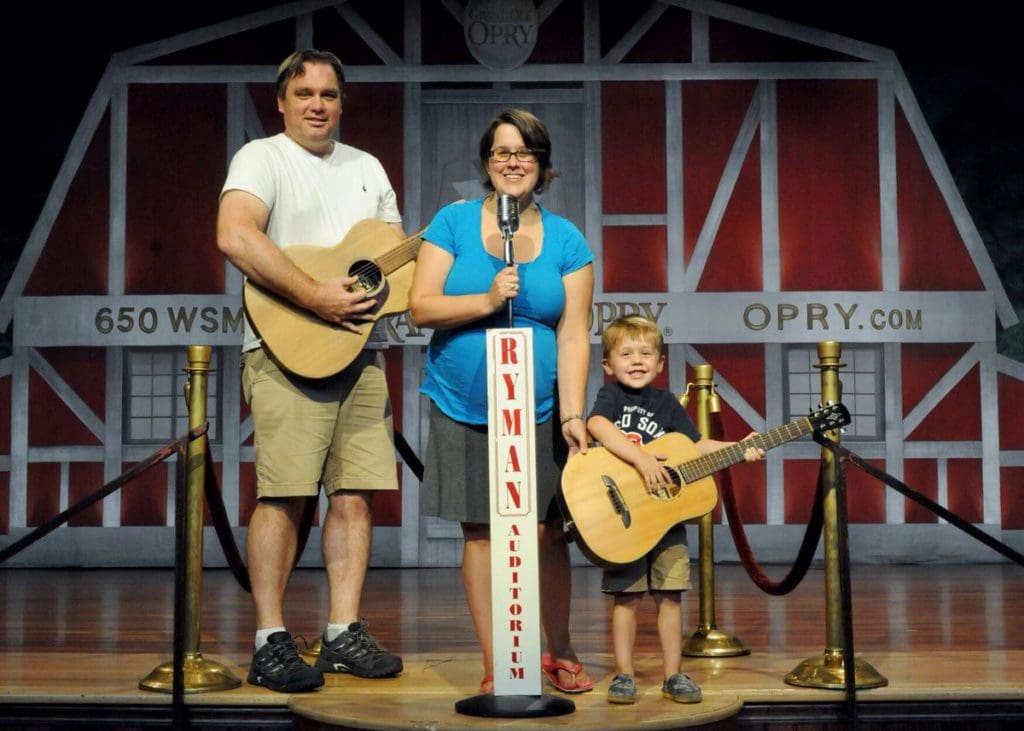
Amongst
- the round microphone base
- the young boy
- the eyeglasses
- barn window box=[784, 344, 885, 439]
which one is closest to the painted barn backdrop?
barn window box=[784, 344, 885, 439]

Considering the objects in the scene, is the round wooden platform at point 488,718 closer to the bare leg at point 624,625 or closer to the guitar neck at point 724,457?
the bare leg at point 624,625

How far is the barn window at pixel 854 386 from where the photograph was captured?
7.83 metres

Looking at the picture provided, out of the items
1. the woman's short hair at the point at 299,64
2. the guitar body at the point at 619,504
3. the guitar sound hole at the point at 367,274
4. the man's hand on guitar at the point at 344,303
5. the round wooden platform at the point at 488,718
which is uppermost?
the woman's short hair at the point at 299,64

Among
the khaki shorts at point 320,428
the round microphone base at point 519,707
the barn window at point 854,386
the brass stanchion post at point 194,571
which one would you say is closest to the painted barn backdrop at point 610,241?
the barn window at point 854,386

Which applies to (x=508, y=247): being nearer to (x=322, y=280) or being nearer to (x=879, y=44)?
(x=322, y=280)

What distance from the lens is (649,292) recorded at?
307 inches

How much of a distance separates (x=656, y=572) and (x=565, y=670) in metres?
0.37

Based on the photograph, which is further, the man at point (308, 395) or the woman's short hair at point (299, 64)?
the woman's short hair at point (299, 64)

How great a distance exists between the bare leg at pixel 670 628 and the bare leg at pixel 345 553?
34.0 inches

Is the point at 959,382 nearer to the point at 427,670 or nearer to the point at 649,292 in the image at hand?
the point at 649,292

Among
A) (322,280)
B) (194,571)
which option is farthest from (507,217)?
(194,571)

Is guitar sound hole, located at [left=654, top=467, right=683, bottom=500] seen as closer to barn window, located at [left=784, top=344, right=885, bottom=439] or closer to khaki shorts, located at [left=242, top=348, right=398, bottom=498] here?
khaki shorts, located at [left=242, top=348, right=398, bottom=498]

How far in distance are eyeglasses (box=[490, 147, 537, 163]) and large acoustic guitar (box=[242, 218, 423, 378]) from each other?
0.38 meters

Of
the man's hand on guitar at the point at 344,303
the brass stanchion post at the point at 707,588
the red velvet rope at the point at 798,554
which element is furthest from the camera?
the brass stanchion post at the point at 707,588
